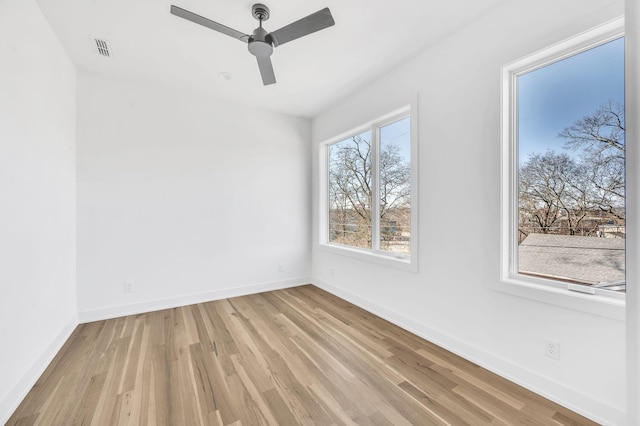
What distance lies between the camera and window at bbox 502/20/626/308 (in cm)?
157

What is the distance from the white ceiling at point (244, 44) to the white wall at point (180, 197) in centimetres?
43

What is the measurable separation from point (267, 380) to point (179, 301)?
6.51 ft

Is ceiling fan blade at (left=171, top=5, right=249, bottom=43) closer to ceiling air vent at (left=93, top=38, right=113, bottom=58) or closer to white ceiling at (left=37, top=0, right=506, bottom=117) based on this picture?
white ceiling at (left=37, top=0, right=506, bottom=117)

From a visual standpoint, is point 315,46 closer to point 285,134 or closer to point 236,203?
point 285,134

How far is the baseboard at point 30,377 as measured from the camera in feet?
5.18

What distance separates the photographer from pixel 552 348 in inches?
66.9

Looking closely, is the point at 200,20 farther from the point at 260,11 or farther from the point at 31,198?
the point at 31,198

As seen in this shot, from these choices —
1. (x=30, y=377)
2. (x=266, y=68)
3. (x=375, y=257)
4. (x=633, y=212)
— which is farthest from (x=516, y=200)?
(x=30, y=377)

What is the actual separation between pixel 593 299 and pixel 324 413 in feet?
5.48

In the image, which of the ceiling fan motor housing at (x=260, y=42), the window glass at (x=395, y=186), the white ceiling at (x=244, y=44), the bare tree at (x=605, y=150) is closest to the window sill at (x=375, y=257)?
the window glass at (x=395, y=186)

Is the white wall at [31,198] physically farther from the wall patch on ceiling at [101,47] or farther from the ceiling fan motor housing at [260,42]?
the ceiling fan motor housing at [260,42]

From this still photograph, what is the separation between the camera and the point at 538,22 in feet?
5.77

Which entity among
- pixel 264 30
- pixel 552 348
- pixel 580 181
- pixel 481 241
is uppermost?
pixel 264 30

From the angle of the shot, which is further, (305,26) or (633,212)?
(305,26)
